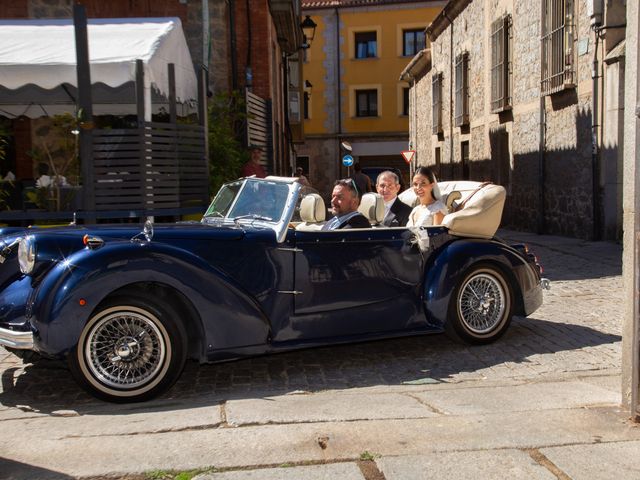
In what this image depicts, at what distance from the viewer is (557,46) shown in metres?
14.3

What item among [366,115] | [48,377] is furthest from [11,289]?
[366,115]

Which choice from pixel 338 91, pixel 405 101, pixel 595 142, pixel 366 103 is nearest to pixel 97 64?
pixel 595 142

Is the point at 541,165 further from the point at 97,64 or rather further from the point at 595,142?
the point at 97,64

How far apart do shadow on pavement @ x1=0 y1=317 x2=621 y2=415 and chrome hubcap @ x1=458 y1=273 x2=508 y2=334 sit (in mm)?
198

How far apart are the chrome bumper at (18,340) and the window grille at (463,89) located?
19694 millimetres

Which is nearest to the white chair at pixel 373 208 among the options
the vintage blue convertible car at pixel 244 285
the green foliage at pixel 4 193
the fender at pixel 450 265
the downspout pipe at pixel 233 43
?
the vintage blue convertible car at pixel 244 285

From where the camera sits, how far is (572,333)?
5977 millimetres

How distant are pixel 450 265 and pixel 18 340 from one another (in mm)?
3146

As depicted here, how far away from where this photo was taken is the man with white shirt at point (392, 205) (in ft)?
20.4

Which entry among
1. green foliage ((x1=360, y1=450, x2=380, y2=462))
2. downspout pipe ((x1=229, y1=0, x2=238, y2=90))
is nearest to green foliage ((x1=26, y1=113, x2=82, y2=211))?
downspout pipe ((x1=229, y1=0, x2=238, y2=90))

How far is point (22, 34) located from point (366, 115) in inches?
1356

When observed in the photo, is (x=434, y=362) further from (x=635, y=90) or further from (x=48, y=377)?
(x=48, y=377)

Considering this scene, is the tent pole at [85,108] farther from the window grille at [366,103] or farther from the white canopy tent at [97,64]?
the window grille at [366,103]

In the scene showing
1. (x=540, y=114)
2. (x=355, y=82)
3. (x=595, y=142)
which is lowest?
(x=595, y=142)
